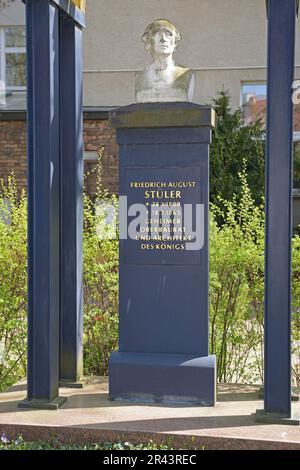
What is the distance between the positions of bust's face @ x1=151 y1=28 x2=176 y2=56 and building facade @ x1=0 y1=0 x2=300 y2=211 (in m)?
8.88

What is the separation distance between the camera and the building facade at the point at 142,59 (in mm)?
13961

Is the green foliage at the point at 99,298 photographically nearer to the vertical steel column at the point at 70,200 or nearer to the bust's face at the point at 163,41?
the vertical steel column at the point at 70,200

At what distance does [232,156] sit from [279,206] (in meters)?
7.75

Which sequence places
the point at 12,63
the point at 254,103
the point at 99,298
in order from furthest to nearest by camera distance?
the point at 12,63 < the point at 254,103 < the point at 99,298

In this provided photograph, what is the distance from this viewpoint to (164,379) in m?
4.72

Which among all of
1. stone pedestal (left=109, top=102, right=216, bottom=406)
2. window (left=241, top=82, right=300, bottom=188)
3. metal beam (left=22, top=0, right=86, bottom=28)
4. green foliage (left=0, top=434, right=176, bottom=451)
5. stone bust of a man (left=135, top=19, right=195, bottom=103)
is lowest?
green foliage (left=0, top=434, right=176, bottom=451)

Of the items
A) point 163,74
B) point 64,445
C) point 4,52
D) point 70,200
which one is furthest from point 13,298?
point 4,52

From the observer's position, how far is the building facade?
1396cm

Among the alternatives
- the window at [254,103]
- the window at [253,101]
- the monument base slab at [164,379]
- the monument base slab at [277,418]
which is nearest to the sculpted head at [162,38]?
the monument base slab at [164,379]

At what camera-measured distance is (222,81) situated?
14.4m

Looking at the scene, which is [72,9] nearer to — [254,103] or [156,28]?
[156,28]

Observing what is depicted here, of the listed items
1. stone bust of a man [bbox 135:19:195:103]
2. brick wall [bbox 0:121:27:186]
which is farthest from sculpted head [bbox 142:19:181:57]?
brick wall [bbox 0:121:27:186]

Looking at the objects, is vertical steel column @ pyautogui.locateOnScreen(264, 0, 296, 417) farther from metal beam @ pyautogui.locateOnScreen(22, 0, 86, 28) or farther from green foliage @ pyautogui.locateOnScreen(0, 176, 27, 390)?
green foliage @ pyautogui.locateOnScreen(0, 176, 27, 390)

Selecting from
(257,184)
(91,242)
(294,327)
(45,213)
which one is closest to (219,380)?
(294,327)
